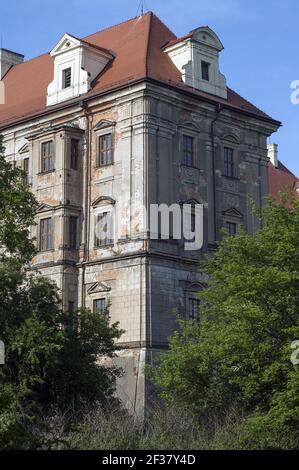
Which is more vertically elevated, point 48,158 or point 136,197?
point 48,158

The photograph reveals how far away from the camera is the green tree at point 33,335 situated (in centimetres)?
2861

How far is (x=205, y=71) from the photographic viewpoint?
155 feet

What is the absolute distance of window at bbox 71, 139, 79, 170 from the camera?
4497 cm

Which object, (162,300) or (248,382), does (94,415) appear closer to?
(248,382)

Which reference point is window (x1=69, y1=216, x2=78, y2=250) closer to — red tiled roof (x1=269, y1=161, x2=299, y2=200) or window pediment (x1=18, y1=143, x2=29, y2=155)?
window pediment (x1=18, y1=143, x2=29, y2=155)

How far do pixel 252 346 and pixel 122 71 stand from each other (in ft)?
67.8

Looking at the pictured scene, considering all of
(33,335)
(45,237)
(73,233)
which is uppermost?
(73,233)

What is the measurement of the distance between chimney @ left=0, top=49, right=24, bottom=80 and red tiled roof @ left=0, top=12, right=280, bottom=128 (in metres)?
1.30

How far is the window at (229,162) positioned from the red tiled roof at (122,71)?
2163 millimetres

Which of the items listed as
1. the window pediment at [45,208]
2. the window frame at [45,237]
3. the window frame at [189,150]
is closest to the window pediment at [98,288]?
the window frame at [45,237]
